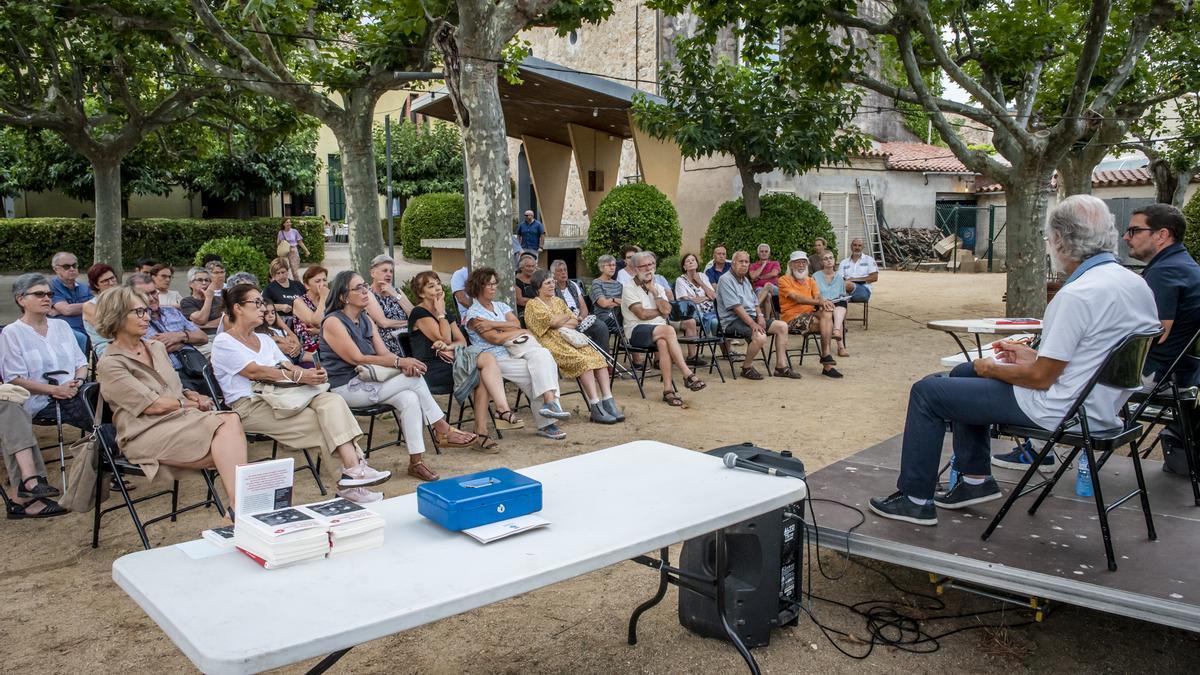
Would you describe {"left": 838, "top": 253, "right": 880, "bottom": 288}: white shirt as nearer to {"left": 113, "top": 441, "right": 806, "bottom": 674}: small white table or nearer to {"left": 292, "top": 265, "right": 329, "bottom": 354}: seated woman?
{"left": 292, "top": 265, "right": 329, "bottom": 354}: seated woman

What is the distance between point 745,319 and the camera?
356 inches

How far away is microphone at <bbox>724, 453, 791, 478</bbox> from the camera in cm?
317

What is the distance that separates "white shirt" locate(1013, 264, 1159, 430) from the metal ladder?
22598mm

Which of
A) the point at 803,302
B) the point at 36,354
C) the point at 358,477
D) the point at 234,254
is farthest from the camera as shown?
the point at 234,254

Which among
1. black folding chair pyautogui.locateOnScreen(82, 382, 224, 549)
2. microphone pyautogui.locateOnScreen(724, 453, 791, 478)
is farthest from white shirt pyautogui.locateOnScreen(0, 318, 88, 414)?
microphone pyautogui.locateOnScreen(724, 453, 791, 478)

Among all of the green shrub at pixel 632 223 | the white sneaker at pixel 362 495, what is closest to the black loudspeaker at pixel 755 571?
the white sneaker at pixel 362 495

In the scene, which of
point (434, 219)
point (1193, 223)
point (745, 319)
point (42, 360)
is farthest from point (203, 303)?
point (1193, 223)

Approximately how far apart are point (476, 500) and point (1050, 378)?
91.3 inches

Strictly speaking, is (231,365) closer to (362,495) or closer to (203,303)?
(362,495)

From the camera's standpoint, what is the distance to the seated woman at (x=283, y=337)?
21.6 ft

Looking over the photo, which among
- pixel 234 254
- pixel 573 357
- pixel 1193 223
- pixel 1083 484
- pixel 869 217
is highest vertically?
pixel 869 217

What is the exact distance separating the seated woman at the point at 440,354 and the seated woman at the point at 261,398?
151 cm

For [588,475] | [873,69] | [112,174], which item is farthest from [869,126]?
[588,475]

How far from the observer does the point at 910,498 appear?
3.83m
